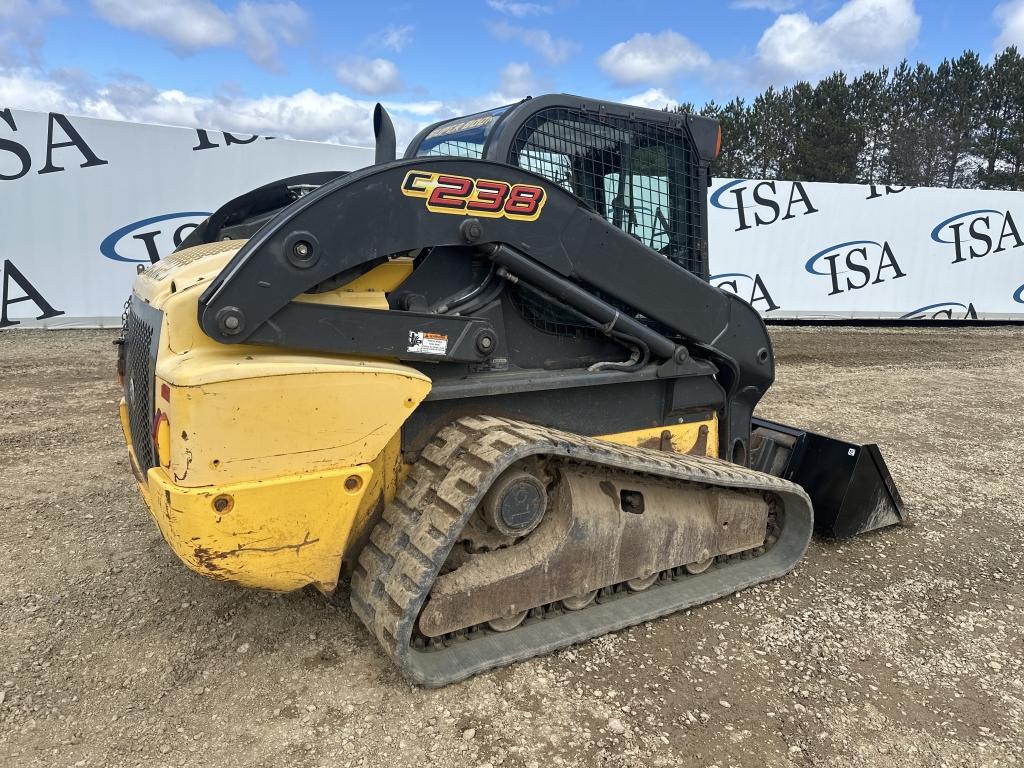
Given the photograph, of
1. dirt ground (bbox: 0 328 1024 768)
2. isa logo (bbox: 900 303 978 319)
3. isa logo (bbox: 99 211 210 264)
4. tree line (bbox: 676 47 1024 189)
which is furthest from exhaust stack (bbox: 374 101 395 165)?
tree line (bbox: 676 47 1024 189)

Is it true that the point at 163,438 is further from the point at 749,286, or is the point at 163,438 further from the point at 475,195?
the point at 749,286

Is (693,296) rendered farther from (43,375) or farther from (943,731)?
(43,375)

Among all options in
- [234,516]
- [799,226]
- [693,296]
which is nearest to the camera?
A: [234,516]

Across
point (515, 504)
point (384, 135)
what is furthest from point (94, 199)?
point (515, 504)

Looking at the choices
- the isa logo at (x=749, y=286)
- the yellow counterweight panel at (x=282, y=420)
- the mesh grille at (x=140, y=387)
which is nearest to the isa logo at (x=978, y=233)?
the isa logo at (x=749, y=286)

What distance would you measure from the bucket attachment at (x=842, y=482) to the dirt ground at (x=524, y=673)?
12 centimetres

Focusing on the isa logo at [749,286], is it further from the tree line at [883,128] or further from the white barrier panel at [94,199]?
the tree line at [883,128]

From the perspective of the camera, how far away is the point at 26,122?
10.3m

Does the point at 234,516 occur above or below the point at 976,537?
above

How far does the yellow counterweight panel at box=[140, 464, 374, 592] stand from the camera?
2.32m

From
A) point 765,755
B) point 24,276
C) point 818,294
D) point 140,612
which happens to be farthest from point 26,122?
point 818,294

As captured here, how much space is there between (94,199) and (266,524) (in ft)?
34.3

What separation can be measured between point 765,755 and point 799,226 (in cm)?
1257

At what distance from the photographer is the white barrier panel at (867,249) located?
13172 millimetres
